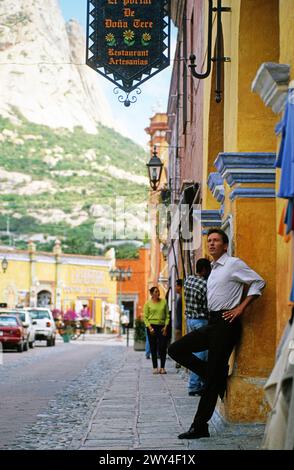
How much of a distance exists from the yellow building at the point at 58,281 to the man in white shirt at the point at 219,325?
210 feet

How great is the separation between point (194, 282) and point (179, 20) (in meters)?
13.5

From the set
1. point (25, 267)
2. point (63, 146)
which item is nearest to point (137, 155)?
point (63, 146)

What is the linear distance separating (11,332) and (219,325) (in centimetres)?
2597

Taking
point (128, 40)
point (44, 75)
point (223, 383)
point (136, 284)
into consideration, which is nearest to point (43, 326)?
point (128, 40)

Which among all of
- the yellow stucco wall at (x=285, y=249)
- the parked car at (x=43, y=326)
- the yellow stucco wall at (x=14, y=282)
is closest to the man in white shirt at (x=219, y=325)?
the yellow stucco wall at (x=285, y=249)

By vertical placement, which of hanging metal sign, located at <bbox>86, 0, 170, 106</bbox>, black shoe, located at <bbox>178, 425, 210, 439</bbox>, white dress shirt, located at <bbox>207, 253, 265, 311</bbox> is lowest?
black shoe, located at <bbox>178, 425, 210, 439</bbox>

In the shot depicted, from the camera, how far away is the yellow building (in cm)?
7621

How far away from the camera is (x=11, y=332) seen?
3469 centimetres

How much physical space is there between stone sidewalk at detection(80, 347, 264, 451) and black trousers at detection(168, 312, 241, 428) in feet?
1.15

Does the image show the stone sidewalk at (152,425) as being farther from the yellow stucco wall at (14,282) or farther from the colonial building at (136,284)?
the colonial building at (136,284)

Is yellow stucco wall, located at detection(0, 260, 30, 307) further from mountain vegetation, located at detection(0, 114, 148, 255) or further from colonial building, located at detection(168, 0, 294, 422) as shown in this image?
colonial building, located at detection(168, 0, 294, 422)

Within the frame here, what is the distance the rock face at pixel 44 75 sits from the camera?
151000mm

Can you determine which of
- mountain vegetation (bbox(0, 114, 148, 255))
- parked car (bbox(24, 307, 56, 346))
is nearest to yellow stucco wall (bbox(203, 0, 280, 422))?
parked car (bbox(24, 307, 56, 346))

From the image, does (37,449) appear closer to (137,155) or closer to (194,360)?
(194,360)
